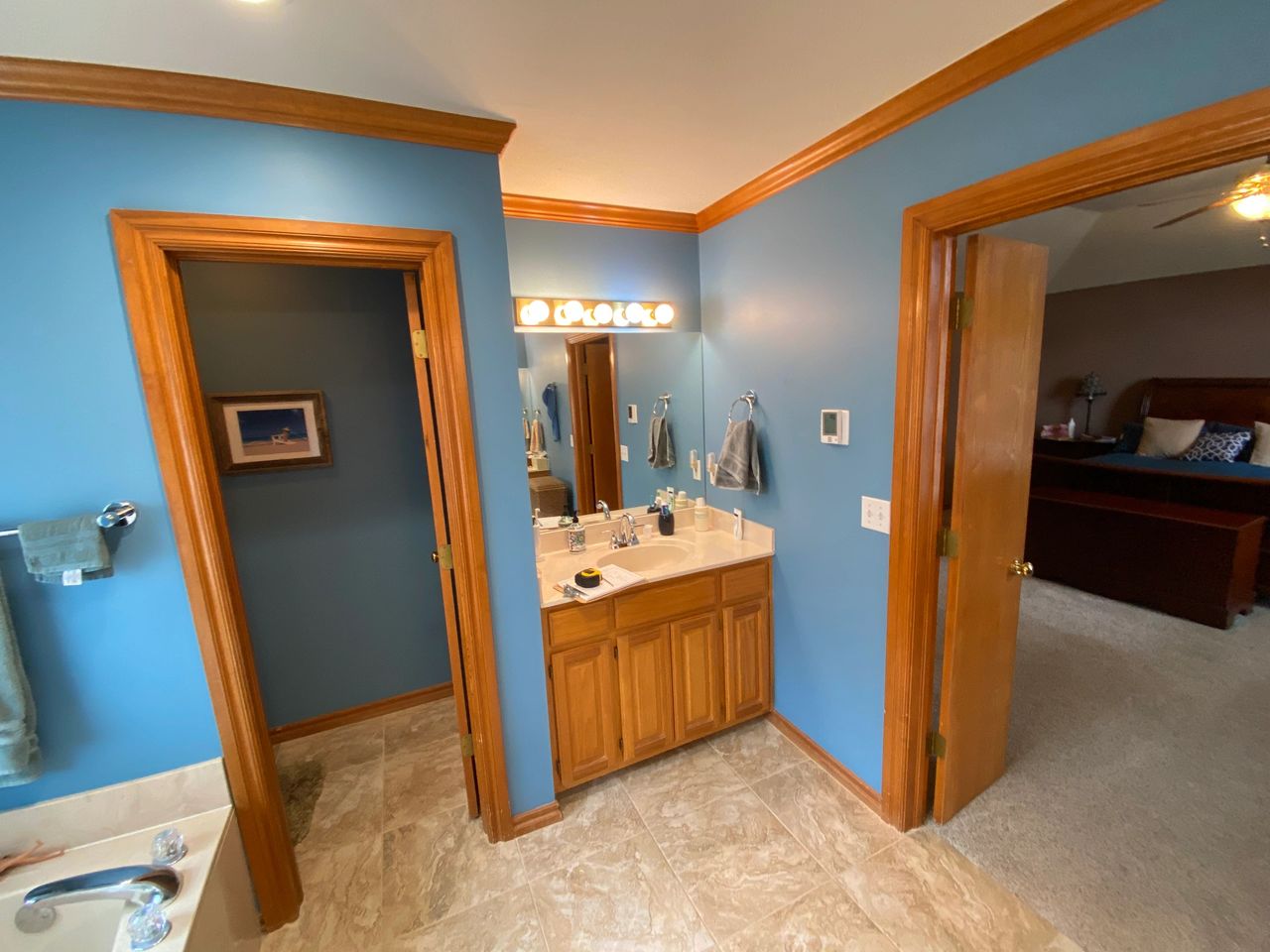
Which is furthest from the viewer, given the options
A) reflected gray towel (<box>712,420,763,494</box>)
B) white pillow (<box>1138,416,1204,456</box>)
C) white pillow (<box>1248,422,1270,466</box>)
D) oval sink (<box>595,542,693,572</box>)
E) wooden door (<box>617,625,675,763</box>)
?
white pillow (<box>1138,416,1204,456</box>)

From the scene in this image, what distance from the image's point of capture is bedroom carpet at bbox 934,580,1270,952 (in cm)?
157

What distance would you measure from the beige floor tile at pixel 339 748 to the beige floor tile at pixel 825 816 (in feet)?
6.03

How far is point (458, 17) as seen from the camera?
1.16 meters

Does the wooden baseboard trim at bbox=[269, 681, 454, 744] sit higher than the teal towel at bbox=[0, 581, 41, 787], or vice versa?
the teal towel at bbox=[0, 581, 41, 787]

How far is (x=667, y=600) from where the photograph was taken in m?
2.17

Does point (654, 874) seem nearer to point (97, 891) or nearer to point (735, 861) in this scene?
point (735, 861)

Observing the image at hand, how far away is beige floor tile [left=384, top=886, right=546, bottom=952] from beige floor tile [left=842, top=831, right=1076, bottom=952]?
3.43 ft

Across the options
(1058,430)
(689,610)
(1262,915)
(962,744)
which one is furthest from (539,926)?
(1058,430)

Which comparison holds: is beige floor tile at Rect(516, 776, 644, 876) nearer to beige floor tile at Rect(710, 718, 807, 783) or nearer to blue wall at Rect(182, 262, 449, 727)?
beige floor tile at Rect(710, 718, 807, 783)

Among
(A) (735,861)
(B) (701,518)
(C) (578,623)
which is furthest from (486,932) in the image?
(B) (701,518)

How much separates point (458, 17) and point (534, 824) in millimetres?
2534

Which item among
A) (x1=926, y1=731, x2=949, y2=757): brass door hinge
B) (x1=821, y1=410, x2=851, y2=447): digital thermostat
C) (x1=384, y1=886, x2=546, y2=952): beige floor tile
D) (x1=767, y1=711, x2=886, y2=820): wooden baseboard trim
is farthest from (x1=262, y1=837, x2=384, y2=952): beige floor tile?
(x1=821, y1=410, x2=851, y2=447): digital thermostat

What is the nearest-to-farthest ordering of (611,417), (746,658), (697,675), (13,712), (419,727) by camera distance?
(13,712)
(697,675)
(746,658)
(419,727)
(611,417)

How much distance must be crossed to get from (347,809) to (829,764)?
2.05 metres
